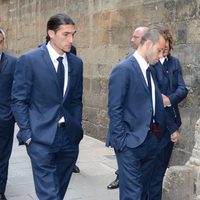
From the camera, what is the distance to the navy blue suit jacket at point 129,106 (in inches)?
148

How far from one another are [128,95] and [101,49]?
472 centimetres

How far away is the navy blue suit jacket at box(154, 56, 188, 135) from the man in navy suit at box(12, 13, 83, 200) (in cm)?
93

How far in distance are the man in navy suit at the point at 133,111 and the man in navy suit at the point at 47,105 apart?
398mm

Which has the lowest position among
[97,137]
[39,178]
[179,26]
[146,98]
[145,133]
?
[97,137]

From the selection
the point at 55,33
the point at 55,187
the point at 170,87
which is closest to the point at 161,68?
the point at 170,87

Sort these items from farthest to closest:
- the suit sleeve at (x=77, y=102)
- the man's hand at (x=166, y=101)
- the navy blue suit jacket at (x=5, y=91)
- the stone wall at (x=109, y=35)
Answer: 1. the stone wall at (x=109, y=35)
2. the navy blue suit jacket at (x=5, y=91)
3. the man's hand at (x=166, y=101)
4. the suit sleeve at (x=77, y=102)

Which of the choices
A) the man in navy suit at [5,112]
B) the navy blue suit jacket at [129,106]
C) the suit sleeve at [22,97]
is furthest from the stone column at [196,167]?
the man in navy suit at [5,112]

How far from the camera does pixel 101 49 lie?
333 inches

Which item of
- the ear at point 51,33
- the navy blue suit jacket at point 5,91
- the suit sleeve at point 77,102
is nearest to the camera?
the ear at point 51,33

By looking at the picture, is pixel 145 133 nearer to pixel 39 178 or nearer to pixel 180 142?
pixel 39 178

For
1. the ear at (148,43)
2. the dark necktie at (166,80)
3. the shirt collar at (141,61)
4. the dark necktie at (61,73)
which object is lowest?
the dark necktie at (166,80)

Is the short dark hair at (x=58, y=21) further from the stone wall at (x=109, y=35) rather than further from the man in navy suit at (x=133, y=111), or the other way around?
the stone wall at (x=109, y=35)

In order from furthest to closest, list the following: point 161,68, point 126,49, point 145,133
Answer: point 126,49 → point 161,68 → point 145,133

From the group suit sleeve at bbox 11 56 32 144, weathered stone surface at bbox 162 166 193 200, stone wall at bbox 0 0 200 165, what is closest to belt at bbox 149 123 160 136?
weathered stone surface at bbox 162 166 193 200
